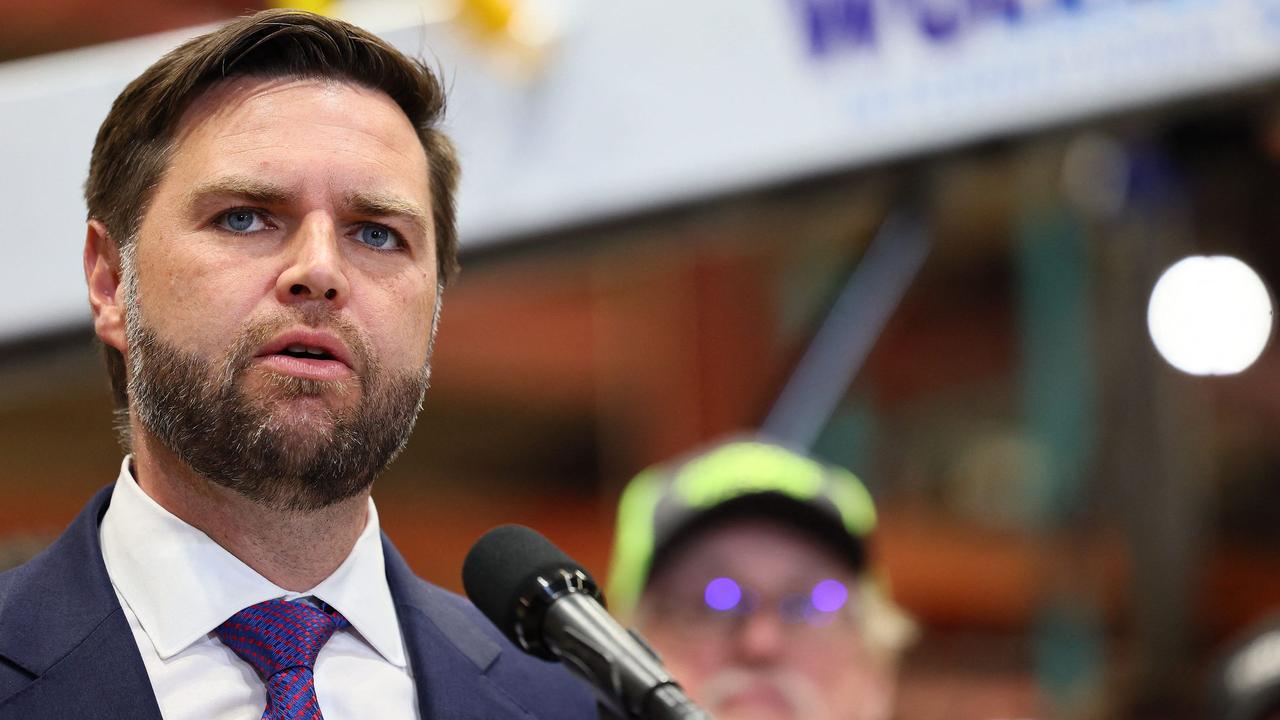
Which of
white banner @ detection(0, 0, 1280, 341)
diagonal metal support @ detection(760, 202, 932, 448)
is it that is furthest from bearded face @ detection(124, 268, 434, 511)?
diagonal metal support @ detection(760, 202, 932, 448)

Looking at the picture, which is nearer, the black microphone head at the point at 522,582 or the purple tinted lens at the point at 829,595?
the black microphone head at the point at 522,582

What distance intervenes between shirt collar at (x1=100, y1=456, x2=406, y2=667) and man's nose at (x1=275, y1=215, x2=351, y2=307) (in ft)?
0.74

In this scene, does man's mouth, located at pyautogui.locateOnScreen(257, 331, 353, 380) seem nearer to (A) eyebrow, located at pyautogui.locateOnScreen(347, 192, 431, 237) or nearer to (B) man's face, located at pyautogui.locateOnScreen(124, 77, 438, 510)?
(B) man's face, located at pyautogui.locateOnScreen(124, 77, 438, 510)

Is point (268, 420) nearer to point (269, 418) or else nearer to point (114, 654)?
point (269, 418)

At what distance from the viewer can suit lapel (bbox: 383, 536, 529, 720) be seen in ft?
4.08

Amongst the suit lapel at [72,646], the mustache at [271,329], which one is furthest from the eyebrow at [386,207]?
the suit lapel at [72,646]

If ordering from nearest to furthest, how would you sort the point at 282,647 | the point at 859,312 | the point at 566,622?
1. the point at 566,622
2. the point at 282,647
3. the point at 859,312

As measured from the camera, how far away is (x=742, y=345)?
6129 millimetres

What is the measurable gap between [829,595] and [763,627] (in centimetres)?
11

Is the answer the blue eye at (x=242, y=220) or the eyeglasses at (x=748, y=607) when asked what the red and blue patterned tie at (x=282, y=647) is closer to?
the blue eye at (x=242, y=220)

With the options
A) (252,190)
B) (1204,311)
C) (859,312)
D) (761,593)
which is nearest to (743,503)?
(761,593)

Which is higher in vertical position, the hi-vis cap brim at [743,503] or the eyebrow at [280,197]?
the hi-vis cap brim at [743,503]

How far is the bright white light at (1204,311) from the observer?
13.8ft

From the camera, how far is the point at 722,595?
195 cm
